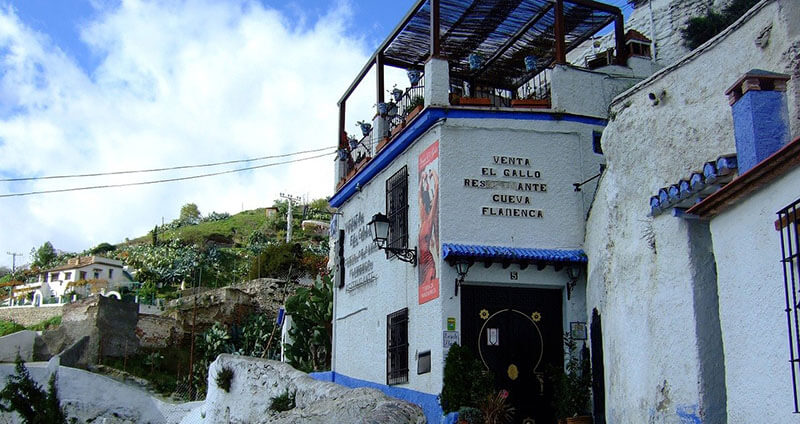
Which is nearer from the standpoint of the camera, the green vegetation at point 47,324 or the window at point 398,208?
the window at point 398,208

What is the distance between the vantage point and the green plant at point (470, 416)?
11555 mm

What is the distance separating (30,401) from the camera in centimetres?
2530

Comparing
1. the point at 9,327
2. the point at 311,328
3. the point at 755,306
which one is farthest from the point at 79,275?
the point at 755,306

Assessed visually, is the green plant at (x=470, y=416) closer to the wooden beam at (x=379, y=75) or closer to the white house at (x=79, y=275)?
the wooden beam at (x=379, y=75)

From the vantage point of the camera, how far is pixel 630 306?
32.4 feet

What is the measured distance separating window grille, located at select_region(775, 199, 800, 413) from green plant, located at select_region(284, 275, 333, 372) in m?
15.6

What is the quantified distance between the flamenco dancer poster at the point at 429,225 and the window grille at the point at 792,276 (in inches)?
260

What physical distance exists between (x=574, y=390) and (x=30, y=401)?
760 inches

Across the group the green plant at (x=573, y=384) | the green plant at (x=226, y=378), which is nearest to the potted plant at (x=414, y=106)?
the green plant at (x=573, y=384)

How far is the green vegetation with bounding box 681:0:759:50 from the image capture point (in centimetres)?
2564

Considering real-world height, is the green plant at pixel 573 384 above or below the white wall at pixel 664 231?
below

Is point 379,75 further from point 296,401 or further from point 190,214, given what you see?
point 190,214

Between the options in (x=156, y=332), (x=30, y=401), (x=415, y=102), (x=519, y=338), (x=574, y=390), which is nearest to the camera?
(x=574, y=390)

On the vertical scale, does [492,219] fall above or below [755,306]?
above
